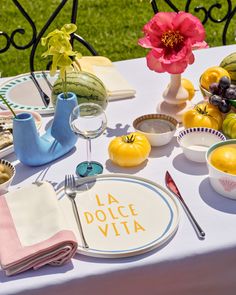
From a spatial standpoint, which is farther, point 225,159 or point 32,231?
point 225,159

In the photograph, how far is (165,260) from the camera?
3.81ft

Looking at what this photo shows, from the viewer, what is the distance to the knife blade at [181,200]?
122 cm

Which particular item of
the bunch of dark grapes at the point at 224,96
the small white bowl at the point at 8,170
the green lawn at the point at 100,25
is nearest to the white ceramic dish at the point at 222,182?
the bunch of dark grapes at the point at 224,96

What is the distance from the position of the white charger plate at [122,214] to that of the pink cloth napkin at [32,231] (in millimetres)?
41

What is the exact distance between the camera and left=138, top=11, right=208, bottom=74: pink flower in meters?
1.54

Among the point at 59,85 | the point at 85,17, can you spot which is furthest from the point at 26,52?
the point at 59,85

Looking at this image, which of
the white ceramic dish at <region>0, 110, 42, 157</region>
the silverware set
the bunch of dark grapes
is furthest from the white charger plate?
the bunch of dark grapes

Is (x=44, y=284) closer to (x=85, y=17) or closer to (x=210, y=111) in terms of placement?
(x=210, y=111)

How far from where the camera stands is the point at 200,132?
1533mm

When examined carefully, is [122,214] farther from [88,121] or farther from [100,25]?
[100,25]

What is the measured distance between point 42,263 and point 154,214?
0.29 meters

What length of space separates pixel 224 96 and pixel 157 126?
0.21m

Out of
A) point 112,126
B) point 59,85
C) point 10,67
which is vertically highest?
point 59,85

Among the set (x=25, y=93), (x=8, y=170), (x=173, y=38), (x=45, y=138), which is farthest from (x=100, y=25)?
(x=8, y=170)
